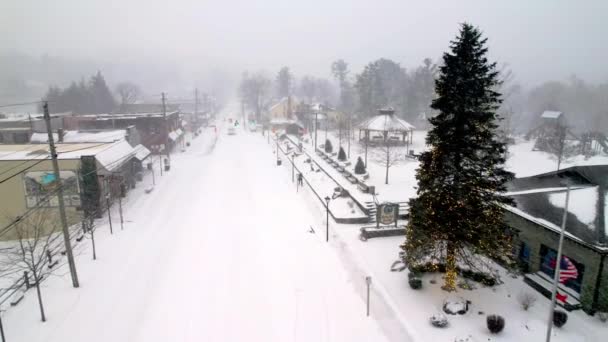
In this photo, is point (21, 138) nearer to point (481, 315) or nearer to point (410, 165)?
point (410, 165)

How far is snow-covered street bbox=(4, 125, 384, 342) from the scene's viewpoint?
570 inches

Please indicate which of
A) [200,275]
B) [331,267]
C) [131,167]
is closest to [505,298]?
[331,267]

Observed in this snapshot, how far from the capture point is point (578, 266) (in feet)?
50.4

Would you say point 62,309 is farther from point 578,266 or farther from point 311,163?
point 311,163

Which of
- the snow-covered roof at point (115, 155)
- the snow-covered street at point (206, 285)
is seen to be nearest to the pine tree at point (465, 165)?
the snow-covered street at point (206, 285)

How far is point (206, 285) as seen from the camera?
17.8 meters

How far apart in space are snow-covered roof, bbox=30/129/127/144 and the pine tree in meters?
34.4

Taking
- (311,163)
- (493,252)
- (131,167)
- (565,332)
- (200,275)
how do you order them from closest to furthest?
(565,332), (493,252), (200,275), (131,167), (311,163)

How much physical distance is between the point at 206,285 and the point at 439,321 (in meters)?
10.7

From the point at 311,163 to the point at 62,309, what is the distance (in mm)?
30561

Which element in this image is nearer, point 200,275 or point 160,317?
point 160,317

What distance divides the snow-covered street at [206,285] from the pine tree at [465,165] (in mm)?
5090

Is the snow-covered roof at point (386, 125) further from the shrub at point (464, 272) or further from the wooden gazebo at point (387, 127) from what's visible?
the shrub at point (464, 272)

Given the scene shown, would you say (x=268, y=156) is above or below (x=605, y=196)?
below
